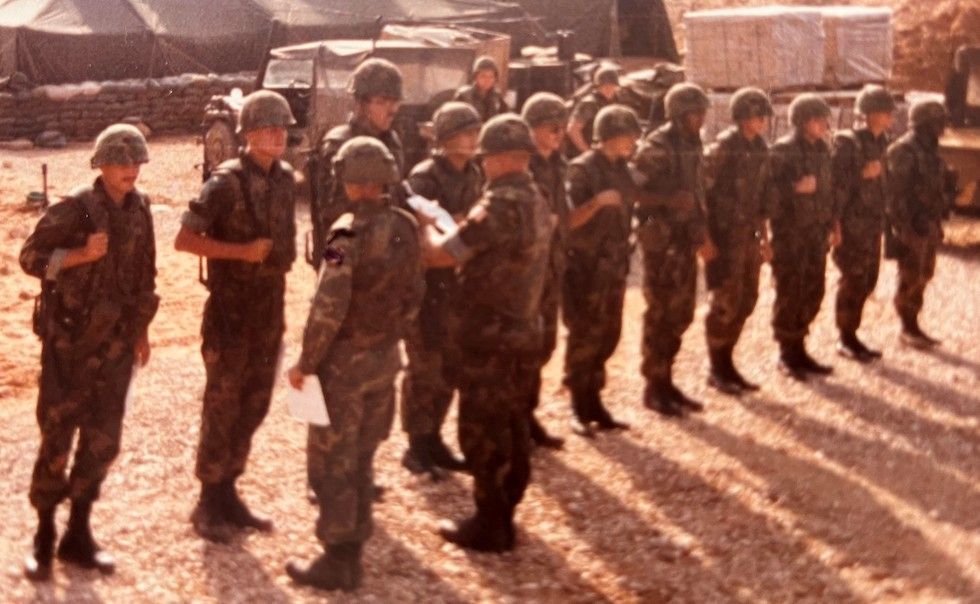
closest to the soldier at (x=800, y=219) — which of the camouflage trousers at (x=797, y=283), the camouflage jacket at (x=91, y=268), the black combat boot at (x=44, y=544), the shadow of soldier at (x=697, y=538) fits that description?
the camouflage trousers at (x=797, y=283)

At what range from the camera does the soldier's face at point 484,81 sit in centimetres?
1187

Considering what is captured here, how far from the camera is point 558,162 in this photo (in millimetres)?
7684

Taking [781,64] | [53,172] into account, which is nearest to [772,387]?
[781,64]

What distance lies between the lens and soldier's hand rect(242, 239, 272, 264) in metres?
6.23

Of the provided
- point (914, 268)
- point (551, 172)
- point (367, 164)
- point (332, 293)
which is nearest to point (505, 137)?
point (367, 164)

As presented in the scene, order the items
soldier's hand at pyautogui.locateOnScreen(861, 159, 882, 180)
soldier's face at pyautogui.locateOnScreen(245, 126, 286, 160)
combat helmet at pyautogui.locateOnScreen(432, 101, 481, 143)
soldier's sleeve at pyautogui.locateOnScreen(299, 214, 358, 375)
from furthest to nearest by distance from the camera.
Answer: soldier's hand at pyautogui.locateOnScreen(861, 159, 882, 180) → combat helmet at pyautogui.locateOnScreen(432, 101, 481, 143) → soldier's face at pyautogui.locateOnScreen(245, 126, 286, 160) → soldier's sleeve at pyautogui.locateOnScreen(299, 214, 358, 375)

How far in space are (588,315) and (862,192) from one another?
100 inches

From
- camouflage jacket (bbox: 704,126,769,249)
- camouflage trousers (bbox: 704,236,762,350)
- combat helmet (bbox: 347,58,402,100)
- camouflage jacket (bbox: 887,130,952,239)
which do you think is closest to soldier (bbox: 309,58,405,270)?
combat helmet (bbox: 347,58,402,100)

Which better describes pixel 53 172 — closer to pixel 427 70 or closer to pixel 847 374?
pixel 427 70

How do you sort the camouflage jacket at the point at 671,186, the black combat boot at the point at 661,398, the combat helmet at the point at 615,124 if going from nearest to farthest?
the combat helmet at the point at 615,124
the camouflage jacket at the point at 671,186
the black combat boot at the point at 661,398

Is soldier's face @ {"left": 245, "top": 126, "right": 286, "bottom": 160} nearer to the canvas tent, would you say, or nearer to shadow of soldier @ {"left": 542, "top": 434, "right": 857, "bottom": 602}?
shadow of soldier @ {"left": 542, "top": 434, "right": 857, "bottom": 602}

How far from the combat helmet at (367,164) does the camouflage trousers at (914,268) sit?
5.40 metres

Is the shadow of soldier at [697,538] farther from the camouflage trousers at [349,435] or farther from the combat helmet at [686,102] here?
the combat helmet at [686,102]

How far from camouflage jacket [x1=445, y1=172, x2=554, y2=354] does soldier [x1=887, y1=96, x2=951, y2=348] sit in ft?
14.3
